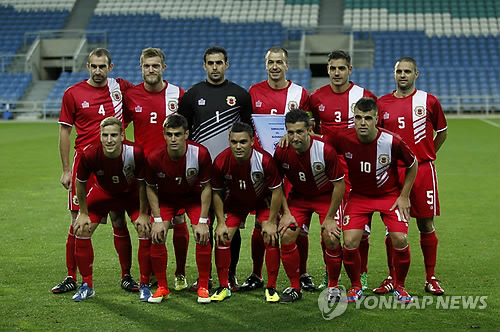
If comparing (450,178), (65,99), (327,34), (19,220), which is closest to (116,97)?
(65,99)

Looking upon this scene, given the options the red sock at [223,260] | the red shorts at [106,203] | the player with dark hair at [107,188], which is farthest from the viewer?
the red shorts at [106,203]

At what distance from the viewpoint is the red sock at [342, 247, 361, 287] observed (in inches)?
210

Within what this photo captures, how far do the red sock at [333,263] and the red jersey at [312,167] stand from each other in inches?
19.8

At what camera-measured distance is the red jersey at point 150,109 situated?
593 cm

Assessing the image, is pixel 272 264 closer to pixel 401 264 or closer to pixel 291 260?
pixel 291 260

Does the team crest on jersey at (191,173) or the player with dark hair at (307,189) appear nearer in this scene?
the player with dark hair at (307,189)

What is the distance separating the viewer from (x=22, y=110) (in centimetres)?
2592

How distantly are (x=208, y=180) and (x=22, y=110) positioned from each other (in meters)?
22.2

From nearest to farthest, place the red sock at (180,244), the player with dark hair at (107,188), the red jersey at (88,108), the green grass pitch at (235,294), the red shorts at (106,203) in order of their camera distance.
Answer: the green grass pitch at (235,294) → the player with dark hair at (107,188) → the red shorts at (106,203) → the red sock at (180,244) → the red jersey at (88,108)

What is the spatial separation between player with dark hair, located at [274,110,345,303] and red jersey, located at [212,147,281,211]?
15 centimetres

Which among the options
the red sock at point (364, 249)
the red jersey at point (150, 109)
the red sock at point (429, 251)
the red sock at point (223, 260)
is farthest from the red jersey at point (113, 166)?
the red sock at point (429, 251)

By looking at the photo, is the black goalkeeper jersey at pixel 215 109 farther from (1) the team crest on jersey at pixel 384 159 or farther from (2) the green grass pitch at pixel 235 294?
(2) the green grass pitch at pixel 235 294

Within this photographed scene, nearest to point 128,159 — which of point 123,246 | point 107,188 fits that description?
point 107,188

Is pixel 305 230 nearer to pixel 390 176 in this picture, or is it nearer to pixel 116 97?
pixel 390 176
